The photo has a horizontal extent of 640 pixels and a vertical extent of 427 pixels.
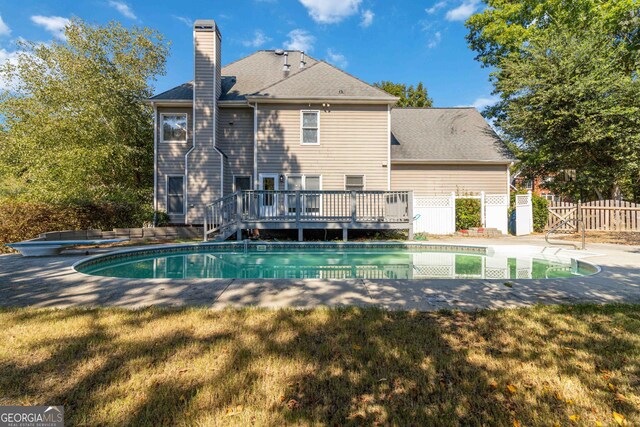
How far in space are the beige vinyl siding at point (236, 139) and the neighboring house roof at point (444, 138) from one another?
6.95m

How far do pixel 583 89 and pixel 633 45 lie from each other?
7593 mm

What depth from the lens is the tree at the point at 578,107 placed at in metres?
13.8

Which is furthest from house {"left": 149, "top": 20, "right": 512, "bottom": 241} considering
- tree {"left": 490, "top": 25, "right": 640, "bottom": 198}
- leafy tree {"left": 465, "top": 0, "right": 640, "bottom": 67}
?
leafy tree {"left": 465, "top": 0, "right": 640, "bottom": 67}

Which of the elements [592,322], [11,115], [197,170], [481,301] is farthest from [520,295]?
[11,115]

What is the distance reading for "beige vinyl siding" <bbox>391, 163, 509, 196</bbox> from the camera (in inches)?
586

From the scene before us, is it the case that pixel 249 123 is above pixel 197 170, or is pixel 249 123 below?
above

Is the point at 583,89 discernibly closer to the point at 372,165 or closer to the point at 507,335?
the point at 372,165

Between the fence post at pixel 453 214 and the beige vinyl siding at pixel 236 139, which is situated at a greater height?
the beige vinyl siding at pixel 236 139

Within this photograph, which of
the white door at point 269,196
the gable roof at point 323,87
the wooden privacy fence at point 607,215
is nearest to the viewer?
the white door at point 269,196

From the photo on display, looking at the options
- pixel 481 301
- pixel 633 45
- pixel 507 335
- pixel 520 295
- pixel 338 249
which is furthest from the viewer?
pixel 633 45

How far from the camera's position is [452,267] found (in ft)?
23.4

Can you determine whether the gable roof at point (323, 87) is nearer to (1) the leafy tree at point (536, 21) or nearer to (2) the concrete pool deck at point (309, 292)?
(1) the leafy tree at point (536, 21)

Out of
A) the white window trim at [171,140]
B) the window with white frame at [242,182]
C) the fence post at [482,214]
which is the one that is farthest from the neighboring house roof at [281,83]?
the fence post at [482,214]

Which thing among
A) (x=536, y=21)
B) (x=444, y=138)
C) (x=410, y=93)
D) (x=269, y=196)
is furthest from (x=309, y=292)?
(x=410, y=93)
